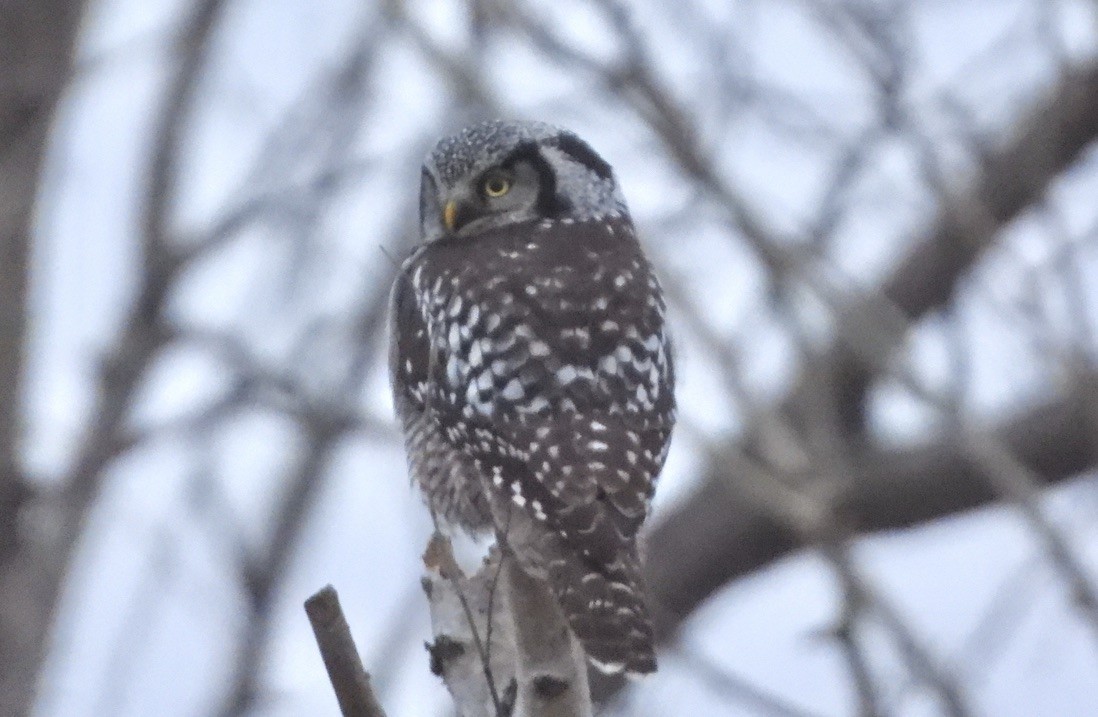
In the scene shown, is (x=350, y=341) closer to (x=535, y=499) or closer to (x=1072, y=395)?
(x=1072, y=395)

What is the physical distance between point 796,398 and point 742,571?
1.31 metres

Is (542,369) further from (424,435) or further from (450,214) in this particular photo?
(450,214)

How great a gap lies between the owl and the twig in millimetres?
877

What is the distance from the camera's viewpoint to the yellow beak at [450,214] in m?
5.21

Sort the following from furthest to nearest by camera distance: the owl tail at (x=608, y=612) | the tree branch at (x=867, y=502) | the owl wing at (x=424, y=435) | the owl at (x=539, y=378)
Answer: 1. the tree branch at (x=867, y=502)
2. the owl wing at (x=424, y=435)
3. the owl at (x=539, y=378)
4. the owl tail at (x=608, y=612)

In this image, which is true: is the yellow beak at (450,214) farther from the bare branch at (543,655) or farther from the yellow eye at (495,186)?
the bare branch at (543,655)

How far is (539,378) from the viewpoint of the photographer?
438 cm

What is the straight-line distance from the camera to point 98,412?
9.09 metres

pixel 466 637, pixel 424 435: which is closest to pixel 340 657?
pixel 466 637

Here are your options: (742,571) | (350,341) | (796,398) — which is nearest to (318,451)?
(350,341)

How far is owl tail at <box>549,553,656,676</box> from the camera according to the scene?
384 cm

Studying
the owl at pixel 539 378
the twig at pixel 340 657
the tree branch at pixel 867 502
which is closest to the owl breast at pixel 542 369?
the owl at pixel 539 378

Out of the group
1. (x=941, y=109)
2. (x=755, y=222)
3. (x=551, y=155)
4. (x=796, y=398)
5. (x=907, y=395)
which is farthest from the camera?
(x=796, y=398)

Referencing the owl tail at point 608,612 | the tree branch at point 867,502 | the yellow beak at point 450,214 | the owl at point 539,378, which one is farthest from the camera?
the tree branch at point 867,502
